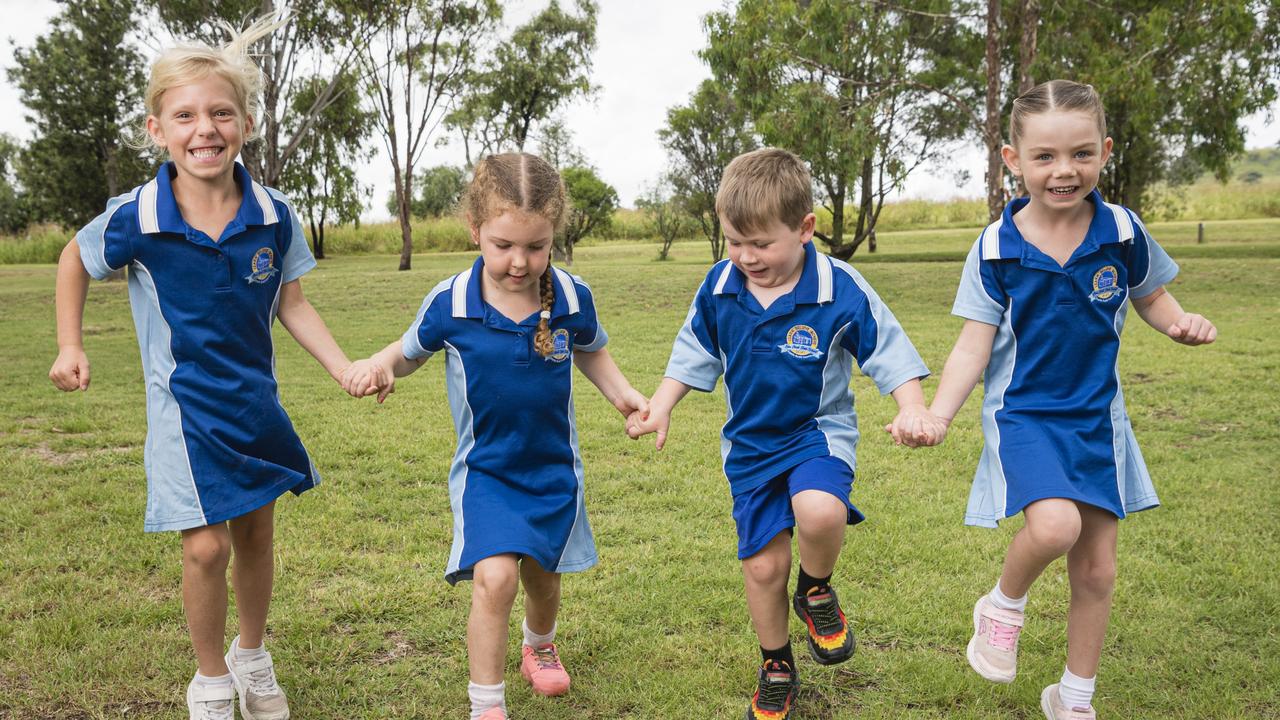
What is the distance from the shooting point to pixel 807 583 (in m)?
3.23

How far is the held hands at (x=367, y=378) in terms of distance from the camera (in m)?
3.07

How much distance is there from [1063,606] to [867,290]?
→ 1.80 m

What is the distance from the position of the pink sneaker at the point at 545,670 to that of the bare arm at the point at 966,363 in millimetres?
1547

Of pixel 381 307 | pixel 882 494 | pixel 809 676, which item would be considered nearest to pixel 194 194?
pixel 809 676

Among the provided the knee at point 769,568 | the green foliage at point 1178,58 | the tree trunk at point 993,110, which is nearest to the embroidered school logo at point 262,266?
the knee at point 769,568

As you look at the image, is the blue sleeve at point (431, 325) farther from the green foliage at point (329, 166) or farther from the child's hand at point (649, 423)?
the green foliage at point (329, 166)

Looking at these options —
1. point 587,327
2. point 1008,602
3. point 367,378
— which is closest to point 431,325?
point 367,378

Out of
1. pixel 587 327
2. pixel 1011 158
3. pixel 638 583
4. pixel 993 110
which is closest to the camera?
pixel 1011 158

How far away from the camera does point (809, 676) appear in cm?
355

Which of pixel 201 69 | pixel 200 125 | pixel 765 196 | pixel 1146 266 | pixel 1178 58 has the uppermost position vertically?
pixel 1178 58

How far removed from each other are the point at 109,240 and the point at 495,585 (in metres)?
1.52

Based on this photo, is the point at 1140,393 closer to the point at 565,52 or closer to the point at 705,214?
the point at 705,214

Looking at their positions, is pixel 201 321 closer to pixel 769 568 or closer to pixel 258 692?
pixel 258 692

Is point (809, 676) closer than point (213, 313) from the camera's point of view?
No
